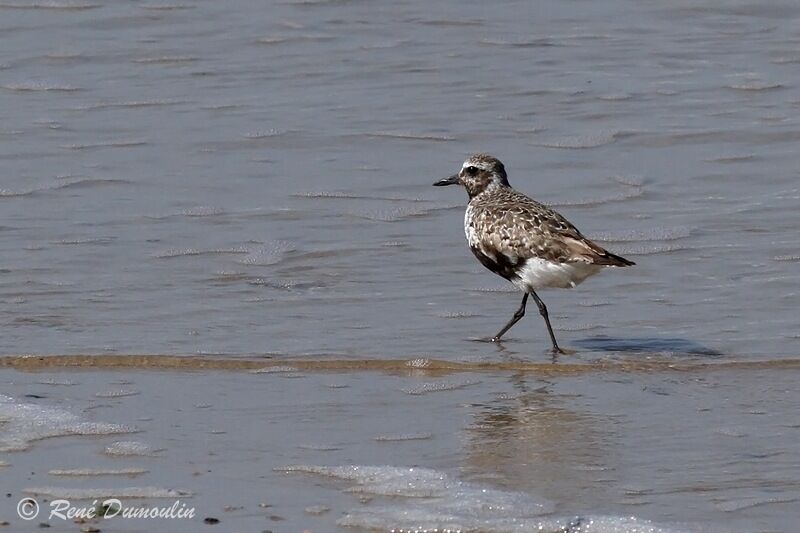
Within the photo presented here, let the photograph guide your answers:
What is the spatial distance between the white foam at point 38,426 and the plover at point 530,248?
280 cm

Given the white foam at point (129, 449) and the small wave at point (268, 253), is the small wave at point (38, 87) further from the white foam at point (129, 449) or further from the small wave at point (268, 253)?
the white foam at point (129, 449)

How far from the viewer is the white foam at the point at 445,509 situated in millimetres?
5785

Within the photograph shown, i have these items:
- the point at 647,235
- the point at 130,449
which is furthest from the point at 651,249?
the point at 130,449

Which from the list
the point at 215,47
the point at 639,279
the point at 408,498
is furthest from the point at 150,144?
the point at 408,498

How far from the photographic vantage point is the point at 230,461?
258 inches

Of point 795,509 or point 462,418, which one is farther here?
point 462,418

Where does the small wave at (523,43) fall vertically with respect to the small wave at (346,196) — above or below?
above

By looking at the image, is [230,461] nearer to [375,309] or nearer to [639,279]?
[375,309]

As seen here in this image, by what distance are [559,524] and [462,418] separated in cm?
160

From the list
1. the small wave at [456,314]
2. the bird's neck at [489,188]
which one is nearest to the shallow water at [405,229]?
the small wave at [456,314]

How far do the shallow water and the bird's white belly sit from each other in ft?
1.14

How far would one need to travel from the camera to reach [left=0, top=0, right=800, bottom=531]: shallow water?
22.4 feet

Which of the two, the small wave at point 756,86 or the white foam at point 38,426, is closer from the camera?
the white foam at point 38,426

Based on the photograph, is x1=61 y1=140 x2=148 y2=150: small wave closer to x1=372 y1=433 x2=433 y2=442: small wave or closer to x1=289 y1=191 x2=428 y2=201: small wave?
x1=289 y1=191 x2=428 y2=201: small wave
